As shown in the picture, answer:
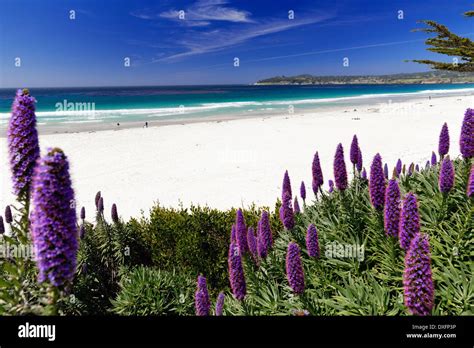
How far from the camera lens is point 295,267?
2678mm

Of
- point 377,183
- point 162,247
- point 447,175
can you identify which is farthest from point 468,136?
point 162,247

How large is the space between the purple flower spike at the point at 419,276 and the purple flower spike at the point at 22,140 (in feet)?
7.61

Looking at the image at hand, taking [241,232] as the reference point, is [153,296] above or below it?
below

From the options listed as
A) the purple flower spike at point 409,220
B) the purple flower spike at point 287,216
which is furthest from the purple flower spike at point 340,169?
the purple flower spike at point 409,220

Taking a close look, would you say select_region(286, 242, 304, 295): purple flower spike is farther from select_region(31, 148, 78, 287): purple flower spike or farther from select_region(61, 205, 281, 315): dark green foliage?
select_region(61, 205, 281, 315): dark green foliage

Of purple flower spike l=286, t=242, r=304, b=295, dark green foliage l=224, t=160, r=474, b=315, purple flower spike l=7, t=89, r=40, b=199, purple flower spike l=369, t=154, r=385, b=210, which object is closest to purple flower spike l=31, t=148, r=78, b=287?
purple flower spike l=7, t=89, r=40, b=199

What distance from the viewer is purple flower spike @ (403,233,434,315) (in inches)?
79.7

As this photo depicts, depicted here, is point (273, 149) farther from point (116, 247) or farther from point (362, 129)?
point (116, 247)

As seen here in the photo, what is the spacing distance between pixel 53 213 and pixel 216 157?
1741 centimetres

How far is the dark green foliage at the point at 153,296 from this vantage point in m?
4.11

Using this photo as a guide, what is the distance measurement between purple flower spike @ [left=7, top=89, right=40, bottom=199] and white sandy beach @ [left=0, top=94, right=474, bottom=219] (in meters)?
4.40

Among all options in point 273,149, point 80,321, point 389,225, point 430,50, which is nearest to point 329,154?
point 273,149

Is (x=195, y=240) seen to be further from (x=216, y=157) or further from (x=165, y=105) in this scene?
(x=165, y=105)

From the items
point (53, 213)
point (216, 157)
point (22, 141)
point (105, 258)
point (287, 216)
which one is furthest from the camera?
point (216, 157)
